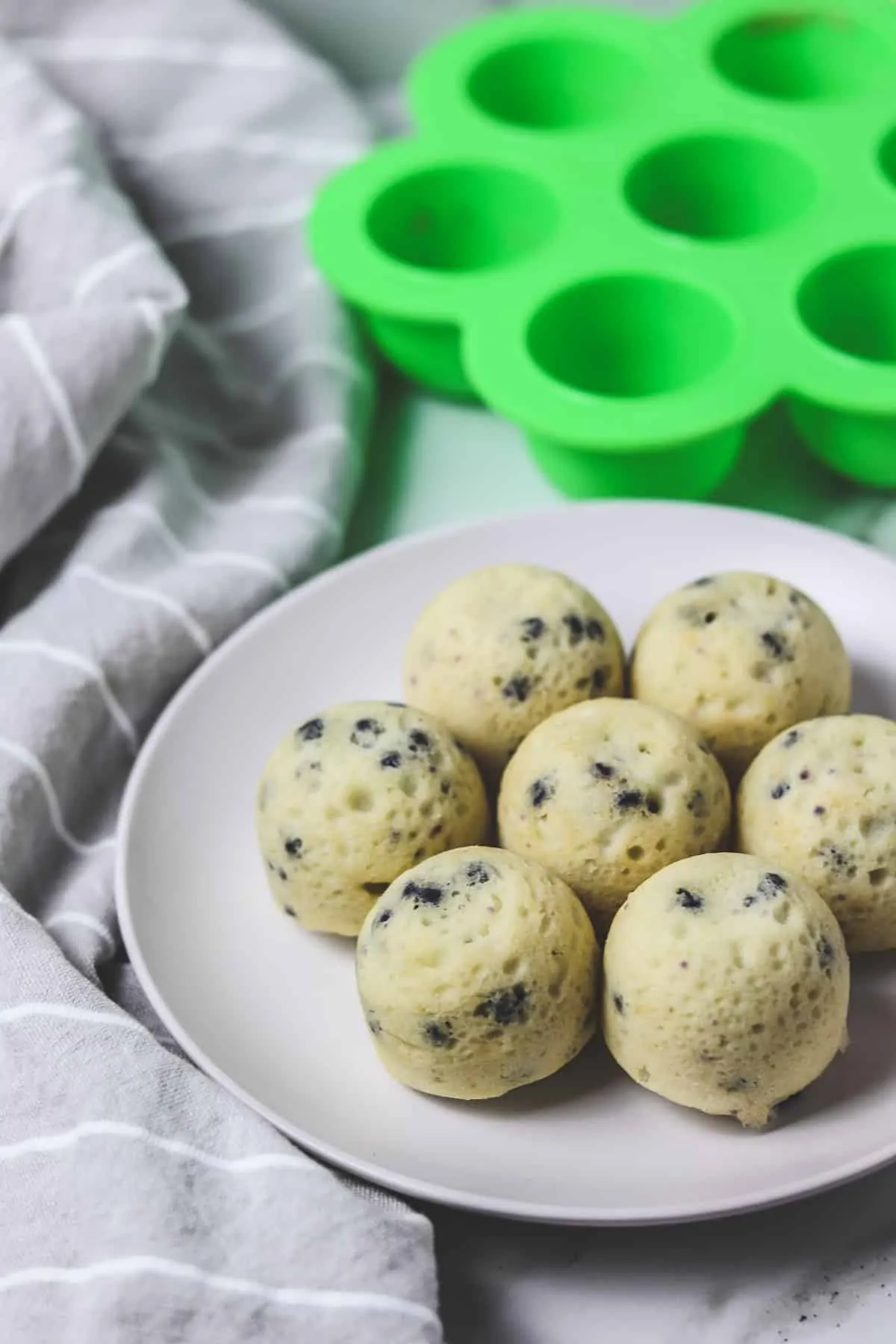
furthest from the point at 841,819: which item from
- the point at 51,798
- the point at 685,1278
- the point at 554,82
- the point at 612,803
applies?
the point at 554,82

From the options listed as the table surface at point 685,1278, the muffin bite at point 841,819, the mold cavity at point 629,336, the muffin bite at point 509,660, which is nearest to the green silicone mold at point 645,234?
the mold cavity at point 629,336

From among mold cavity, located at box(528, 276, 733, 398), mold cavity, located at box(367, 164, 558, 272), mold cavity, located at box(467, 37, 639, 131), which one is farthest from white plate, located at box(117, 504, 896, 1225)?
mold cavity, located at box(467, 37, 639, 131)

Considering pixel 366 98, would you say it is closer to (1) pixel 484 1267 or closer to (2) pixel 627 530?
(2) pixel 627 530

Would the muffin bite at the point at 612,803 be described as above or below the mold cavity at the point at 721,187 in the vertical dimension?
below

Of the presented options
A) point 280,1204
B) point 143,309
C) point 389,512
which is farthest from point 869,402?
point 280,1204

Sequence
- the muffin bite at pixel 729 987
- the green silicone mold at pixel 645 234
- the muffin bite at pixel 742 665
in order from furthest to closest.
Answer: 1. the green silicone mold at pixel 645 234
2. the muffin bite at pixel 742 665
3. the muffin bite at pixel 729 987

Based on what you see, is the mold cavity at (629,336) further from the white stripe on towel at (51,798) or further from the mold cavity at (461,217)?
the white stripe on towel at (51,798)

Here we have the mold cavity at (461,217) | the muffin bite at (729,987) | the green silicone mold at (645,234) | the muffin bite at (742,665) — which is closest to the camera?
the muffin bite at (729,987)

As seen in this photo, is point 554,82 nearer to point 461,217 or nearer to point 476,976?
point 461,217

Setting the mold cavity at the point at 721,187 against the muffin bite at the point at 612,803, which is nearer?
the muffin bite at the point at 612,803
